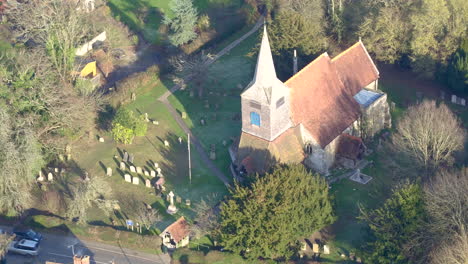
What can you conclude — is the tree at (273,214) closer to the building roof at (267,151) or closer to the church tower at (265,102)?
the building roof at (267,151)

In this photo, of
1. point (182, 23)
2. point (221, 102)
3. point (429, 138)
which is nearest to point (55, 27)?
point (182, 23)

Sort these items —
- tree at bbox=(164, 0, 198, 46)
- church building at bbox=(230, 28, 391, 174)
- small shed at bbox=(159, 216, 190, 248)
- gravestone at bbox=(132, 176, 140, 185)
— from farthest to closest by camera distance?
tree at bbox=(164, 0, 198, 46)
gravestone at bbox=(132, 176, 140, 185)
church building at bbox=(230, 28, 391, 174)
small shed at bbox=(159, 216, 190, 248)

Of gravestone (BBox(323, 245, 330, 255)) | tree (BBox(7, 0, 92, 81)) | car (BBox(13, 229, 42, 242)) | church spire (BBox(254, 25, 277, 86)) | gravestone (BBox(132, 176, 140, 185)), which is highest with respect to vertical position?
church spire (BBox(254, 25, 277, 86))

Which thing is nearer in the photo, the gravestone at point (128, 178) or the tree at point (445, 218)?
the tree at point (445, 218)

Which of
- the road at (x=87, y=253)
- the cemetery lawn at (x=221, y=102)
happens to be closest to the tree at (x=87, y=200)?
the road at (x=87, y=253)

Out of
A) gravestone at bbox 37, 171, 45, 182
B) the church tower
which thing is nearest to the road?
gravestone at bbox 37, 171, 45, 182

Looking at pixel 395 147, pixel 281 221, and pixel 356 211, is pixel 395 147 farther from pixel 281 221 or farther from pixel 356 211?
pixel 281 221

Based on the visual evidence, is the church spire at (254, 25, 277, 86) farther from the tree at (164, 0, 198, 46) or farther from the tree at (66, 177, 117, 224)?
the tree at (164, 0, 198, 46)

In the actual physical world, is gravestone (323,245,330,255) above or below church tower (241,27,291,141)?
below
